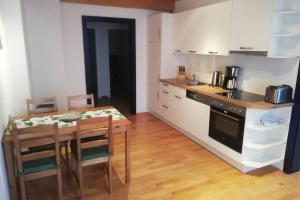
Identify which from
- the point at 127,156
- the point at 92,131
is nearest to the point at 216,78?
the point at 127,156

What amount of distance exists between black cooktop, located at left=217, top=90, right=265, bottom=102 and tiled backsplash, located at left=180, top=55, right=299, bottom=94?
126mm

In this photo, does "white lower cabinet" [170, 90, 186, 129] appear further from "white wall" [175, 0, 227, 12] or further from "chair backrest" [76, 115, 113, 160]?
"chair backrest" [76, 115, 113, 160]

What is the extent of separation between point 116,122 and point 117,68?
605 cm

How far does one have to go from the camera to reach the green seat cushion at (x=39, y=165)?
6.68 feet

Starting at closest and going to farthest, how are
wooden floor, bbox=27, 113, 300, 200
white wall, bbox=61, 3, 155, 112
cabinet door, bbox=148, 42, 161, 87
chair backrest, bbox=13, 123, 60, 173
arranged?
chair backrest, bbox=13, 123, 60, 173 < wooden floor, bbox=27, 113, 300, 200 < white wall, bbox=61, 3, 155, 112 < cabinet door, bbox=148, 42, 161, 87

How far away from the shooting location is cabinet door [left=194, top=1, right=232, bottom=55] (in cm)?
319

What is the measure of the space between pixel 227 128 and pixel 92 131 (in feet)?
5.87

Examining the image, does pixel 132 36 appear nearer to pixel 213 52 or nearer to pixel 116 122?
pixel 213 52

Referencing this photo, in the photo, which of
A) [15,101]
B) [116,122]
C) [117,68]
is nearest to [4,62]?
[15,101]

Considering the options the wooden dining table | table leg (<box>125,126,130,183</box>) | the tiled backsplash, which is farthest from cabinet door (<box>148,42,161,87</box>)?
table leg (<box>125,126,130,183</box>)

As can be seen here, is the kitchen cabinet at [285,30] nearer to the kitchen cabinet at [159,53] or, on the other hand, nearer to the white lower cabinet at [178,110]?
the white lower cabinet at [178,110]

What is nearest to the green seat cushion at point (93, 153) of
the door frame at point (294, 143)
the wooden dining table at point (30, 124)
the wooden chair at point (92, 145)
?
the wooden chair at point (92, 145)

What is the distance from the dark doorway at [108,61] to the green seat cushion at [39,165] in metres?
2.60

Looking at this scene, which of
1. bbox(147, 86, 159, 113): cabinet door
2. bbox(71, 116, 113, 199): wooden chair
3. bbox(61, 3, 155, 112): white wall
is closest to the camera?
bbox(71, 116, 113, 199): wooden chair
